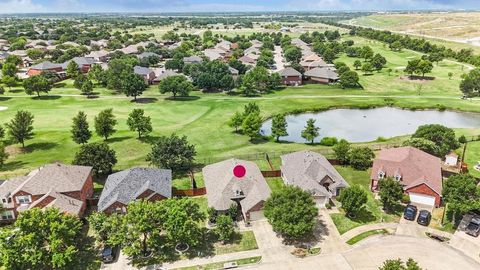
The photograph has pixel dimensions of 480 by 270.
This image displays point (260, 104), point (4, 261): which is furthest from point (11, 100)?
point (4, 261)

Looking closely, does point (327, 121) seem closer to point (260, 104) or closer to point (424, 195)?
point (260, 104)

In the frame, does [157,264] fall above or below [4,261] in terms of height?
below

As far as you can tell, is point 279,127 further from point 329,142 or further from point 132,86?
point 132,86

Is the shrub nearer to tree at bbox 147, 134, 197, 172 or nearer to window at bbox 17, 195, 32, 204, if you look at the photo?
tree at bbox 147, 134, 197, 172

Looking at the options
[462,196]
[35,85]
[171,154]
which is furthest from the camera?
[35,85]

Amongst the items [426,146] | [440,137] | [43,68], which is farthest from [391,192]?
[43,68]

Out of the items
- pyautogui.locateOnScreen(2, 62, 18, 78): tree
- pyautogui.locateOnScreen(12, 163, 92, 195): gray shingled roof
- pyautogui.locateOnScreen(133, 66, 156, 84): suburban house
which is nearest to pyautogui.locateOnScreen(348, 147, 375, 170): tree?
pyautogui.locateOnScreen(12, 163, 92, 195): gray shingled roof
